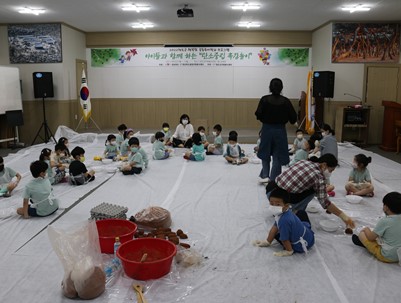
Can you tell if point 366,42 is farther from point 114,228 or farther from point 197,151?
point 114,228

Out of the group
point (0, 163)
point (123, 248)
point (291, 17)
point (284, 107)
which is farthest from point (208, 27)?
point (123, 248)

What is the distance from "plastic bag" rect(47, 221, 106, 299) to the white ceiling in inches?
227

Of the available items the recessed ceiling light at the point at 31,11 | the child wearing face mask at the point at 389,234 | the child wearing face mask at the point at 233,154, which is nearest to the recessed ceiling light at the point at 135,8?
the recessed ceiling light at the point at 31,11

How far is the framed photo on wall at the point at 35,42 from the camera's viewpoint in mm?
9258

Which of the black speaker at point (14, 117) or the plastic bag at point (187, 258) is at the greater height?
the black speaker at point (14, 117)

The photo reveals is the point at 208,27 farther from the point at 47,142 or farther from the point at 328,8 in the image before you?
the point at 47,142

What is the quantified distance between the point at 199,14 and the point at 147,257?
22.4ft

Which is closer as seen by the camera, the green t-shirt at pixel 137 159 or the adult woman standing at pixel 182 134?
the green t-shirt at pixel 137 159

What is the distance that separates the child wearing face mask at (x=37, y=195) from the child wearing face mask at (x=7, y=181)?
36.5 inches

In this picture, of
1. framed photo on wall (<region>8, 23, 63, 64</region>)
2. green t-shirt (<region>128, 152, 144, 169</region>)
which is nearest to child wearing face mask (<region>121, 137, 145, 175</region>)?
green t-shirt (<region>128, 152, 144, 169</region>)

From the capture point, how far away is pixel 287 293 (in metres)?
2.52

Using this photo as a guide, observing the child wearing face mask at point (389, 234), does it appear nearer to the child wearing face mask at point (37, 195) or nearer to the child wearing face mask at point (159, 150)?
the child wearing face mask at point (37, 195)

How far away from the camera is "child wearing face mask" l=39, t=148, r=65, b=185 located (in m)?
4.97

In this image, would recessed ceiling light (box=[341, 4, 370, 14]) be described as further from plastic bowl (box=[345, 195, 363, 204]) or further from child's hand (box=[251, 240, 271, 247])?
child's hand (box=[251, 240, 271, 247])
